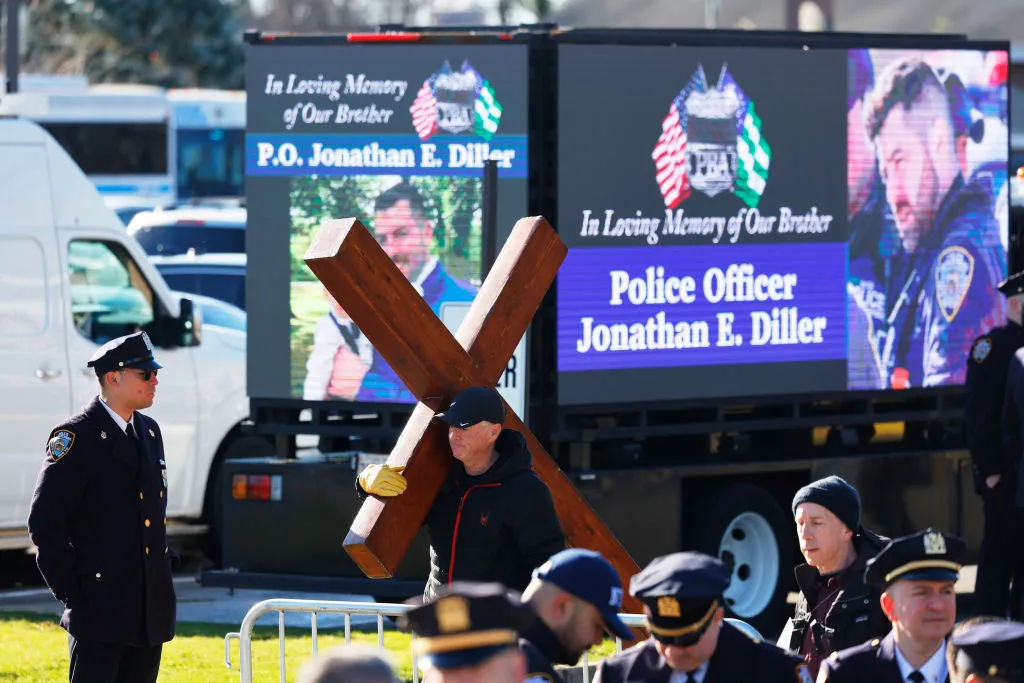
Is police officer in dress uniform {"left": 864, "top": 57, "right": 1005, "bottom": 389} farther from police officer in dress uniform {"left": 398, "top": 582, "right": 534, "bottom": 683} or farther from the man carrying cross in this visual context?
police officer in dress uniform {"left": 398, "top": 582, "right": 534, "bottom": 683}

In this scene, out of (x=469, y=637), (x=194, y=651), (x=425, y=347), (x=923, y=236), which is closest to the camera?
(x=469, y=637)

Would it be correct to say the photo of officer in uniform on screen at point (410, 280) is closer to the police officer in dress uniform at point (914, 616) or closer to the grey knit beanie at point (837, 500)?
the grey knit beanie at point (837, 500)

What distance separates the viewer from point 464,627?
11.2ft

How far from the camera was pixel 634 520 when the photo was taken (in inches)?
392

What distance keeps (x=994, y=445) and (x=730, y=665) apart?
5.82 m

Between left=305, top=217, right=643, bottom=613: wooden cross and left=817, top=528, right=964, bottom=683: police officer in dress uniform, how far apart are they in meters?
1.75

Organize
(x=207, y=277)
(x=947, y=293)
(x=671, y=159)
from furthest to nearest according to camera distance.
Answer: (x=207, y=277)
(x=947, y=293)
(x=671, y=159)

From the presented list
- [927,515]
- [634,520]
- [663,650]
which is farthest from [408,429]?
[927,515]

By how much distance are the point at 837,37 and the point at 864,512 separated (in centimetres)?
274

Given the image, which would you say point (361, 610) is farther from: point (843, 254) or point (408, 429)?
point (843, 254)

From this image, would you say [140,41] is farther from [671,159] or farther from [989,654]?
[989,654]

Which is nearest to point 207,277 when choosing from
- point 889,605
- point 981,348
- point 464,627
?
point 981,348

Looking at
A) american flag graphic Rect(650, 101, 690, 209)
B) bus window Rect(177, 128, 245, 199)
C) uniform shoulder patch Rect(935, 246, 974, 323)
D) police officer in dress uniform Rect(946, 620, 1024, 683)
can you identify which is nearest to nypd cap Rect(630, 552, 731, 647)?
police officer in dress uniform Rect(946, 620, 1024, 683)

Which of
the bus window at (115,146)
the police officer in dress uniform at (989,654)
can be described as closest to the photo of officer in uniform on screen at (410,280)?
the police officer in dress uniform at (989,654)
